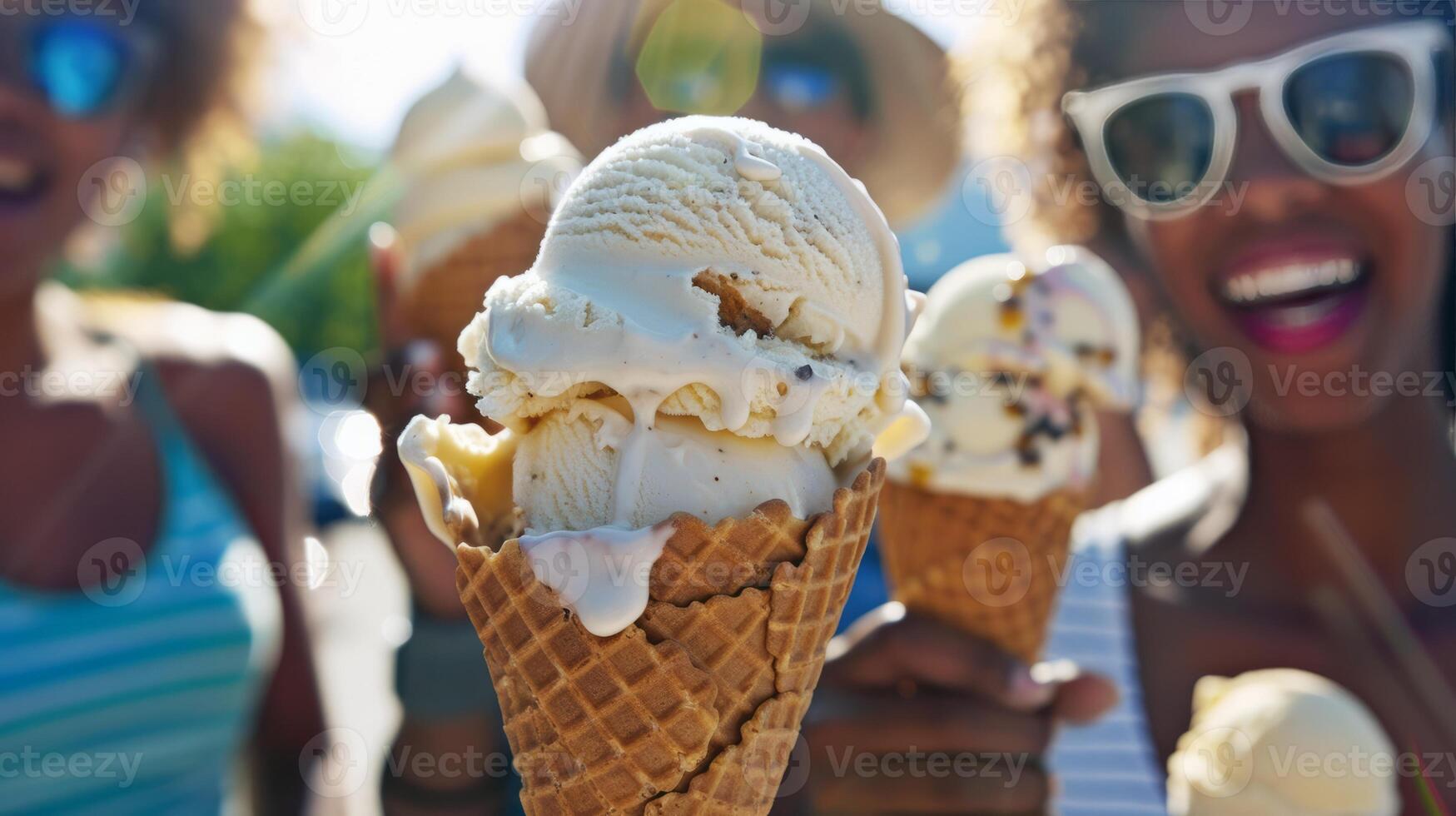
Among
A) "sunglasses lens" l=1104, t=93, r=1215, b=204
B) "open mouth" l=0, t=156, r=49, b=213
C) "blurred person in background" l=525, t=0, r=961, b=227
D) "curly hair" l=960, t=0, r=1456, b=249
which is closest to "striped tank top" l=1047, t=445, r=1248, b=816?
"sunglasses lens" l=1104, t=93, r=1215, b=204

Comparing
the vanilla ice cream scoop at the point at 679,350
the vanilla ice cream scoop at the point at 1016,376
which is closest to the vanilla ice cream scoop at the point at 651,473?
the vanilla ice cream scoop at the point at 679,350

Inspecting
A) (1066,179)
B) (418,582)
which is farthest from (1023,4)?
(418,582)

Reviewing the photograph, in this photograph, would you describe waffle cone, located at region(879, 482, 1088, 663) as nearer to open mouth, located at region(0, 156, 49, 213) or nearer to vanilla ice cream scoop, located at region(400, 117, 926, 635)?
vanilla ice cream scoop, located at region(400, 117, 926, 635)

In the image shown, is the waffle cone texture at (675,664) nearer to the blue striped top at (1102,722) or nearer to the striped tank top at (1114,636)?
the striped tank top at (1114,636)

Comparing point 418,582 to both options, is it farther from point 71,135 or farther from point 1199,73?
point 1199,73

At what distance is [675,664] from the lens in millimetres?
1084

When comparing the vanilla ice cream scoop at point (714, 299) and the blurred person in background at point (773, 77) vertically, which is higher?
the vanilla ice cream scoop at point (714, 299)

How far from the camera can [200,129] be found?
3.00 meters

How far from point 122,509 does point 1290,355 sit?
2.78 m

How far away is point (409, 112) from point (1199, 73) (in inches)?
78.0

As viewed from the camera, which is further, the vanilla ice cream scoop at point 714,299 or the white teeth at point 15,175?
the white teeth at point 15,175

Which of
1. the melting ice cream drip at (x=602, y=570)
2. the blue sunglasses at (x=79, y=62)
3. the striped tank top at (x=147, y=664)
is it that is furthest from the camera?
the blue sunglasses at (x=79, y=62)

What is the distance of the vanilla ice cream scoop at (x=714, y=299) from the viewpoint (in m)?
1.09

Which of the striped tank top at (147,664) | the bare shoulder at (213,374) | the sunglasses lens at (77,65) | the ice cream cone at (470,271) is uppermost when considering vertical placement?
the sunglasses lens at (77,65)
